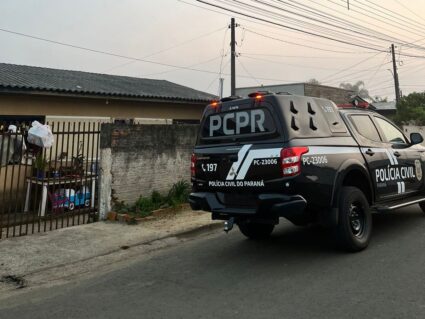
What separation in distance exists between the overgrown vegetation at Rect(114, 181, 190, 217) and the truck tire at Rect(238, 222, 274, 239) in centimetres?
266

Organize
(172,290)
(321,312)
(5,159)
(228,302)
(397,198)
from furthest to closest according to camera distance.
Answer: (5,159)
(397,198)
(172,290)
(228,302)
(321,312)

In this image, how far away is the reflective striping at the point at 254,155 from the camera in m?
5.12

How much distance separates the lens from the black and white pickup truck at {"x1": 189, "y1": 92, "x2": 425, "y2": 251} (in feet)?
16.7

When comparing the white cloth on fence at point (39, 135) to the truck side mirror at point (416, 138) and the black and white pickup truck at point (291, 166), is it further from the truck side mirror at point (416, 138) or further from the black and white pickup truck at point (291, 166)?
the truck side mirror at point (416, 138)

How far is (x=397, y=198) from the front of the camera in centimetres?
677

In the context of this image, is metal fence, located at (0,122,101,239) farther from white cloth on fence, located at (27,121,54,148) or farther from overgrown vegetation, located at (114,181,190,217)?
overgrown vegetation, located at (114,181,190,217)

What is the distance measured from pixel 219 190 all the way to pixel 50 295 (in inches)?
90.9

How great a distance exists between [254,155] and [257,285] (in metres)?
1.50

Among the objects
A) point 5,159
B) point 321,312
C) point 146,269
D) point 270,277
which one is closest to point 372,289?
point 321,312

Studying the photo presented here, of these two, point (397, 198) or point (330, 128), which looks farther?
point (397, 198)

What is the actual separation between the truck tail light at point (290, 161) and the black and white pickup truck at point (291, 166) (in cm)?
1

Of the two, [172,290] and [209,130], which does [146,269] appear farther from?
[209,130]

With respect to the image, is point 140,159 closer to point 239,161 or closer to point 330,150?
point 239,161

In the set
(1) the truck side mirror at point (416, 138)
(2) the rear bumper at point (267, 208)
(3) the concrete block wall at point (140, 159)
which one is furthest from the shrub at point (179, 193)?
(1) the truck side mirror at point (416, 138)
